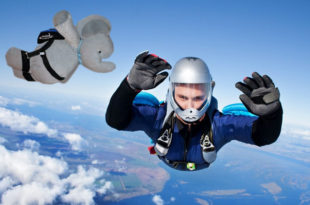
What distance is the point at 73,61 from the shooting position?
1.47 m

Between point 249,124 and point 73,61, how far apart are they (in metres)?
2.05

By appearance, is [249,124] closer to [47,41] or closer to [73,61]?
[73,61]

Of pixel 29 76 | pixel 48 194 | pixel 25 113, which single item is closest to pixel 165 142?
pixel 29 76

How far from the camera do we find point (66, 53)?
1462mm

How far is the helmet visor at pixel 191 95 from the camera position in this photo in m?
2.20

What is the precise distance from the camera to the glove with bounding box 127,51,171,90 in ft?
5.88

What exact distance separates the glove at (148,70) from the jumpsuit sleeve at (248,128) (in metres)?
1.17

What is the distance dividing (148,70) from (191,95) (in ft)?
2.22

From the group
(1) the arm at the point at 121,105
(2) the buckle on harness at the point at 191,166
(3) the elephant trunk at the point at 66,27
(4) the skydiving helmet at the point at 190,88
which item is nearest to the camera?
(3) the elephant trunk at the point at 66,27

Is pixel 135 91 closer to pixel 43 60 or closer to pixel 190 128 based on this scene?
pixel 43 60

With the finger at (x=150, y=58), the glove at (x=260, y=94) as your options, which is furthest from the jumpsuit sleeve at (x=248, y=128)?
the finger at (x=150, y=58)

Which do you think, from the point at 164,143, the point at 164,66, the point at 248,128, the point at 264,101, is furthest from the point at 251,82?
the point at 164,143

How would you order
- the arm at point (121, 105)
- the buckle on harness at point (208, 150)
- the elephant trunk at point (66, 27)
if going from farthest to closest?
the buckle on harness at point (208, 150) < the arm at point (121, 105) < the elephant trunk at point (66, 27)

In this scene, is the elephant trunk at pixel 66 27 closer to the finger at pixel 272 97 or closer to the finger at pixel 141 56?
the finger at pixel 141 56
